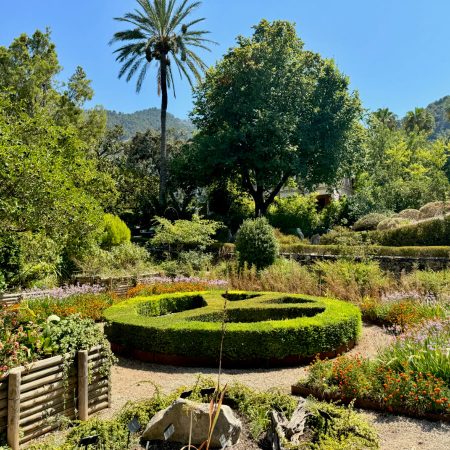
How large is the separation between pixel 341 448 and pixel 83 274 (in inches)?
507

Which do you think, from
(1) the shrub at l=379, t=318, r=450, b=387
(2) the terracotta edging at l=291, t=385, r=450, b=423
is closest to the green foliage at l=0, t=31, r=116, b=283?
(2) the terracotta edging at l=291, t=385, r=450, b=423

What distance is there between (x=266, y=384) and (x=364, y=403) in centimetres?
155

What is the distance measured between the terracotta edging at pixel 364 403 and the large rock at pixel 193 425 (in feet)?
4.97

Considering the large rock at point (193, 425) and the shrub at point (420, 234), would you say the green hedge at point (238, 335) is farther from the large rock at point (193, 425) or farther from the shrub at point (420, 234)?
the shrub at point (420, 234)

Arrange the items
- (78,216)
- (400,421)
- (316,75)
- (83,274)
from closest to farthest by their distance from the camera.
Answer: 1. (400,421)
2. (78,216)
3. (83,274)
4. (316,75)

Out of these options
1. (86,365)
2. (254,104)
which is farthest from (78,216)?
(254,104)

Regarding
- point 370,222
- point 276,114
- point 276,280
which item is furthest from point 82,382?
point 370,222

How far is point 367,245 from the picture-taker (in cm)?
1664

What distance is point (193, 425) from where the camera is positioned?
4.03 meters

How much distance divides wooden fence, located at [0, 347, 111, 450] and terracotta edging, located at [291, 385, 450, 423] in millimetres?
2443

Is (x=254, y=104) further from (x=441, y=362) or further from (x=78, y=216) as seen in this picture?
(x=441, y=362)

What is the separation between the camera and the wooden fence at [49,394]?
170 inches

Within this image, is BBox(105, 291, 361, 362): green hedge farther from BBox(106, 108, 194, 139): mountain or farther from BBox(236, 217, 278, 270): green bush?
BBox(106, 108, 194, 139): mountain

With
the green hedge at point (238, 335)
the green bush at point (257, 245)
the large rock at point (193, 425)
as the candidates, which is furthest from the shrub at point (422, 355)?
the green bush at point (257, 245)
